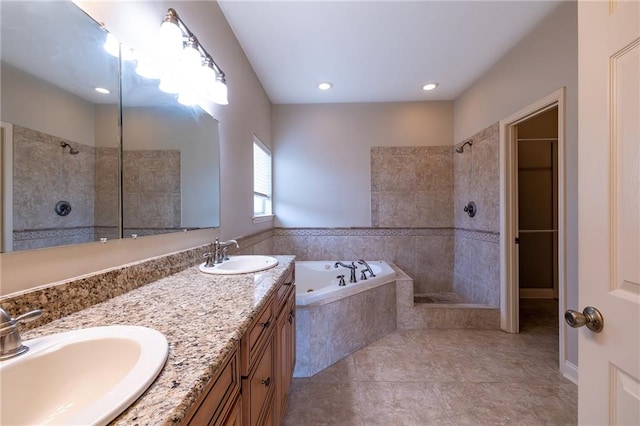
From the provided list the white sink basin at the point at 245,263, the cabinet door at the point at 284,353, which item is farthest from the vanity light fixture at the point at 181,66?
the cabinet door at the point at 284,353

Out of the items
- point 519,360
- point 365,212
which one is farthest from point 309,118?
point 519,360

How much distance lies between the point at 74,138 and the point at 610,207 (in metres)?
1.52

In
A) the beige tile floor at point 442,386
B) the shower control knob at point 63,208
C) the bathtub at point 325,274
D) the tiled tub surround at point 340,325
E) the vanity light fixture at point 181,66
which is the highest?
the vanity light fixture at point 181,66

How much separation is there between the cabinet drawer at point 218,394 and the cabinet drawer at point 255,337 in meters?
0.05

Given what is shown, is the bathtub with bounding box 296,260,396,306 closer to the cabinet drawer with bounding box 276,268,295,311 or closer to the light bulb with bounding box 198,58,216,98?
the cabinet drawer with bounding box 276,268,295,311

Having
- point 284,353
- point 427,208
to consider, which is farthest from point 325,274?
point 284,353

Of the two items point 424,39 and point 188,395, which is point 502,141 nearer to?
point 424,39

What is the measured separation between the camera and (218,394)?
584 millimetres

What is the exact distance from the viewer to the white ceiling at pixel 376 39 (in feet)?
5.96

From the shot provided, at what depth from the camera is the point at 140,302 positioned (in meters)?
0.84

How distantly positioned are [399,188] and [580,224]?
2.66 metres

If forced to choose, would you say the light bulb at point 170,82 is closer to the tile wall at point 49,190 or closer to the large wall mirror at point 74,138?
the large wall mirror at point 74,138

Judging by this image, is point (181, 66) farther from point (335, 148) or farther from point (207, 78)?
point (335, 148)

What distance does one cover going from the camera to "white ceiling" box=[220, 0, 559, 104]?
5.96ft
